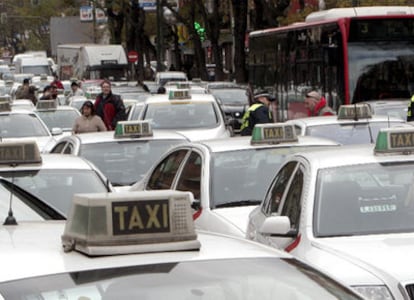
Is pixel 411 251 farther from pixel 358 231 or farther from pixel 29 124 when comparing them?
pixel 29 124

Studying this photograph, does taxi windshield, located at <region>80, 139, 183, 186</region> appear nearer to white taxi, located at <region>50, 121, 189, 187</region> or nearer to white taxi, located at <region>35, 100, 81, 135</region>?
white taxi, located at <region>50, 121, 189, 187</region>

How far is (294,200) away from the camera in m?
7.93

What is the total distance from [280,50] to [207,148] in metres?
17.5

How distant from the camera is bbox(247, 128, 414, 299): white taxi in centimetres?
685

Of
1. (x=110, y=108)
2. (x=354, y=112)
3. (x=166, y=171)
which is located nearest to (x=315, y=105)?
(x=354, y=112)

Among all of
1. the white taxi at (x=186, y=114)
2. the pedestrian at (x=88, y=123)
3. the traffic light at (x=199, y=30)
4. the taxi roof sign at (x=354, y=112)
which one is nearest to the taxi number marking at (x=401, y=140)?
the taxi roof sign at (x=354, y=112)

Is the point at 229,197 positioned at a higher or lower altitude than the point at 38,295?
lower

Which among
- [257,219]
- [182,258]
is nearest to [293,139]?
[257,219]

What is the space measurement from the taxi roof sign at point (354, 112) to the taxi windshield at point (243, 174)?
3.12 meters

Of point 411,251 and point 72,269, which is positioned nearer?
point 72,269

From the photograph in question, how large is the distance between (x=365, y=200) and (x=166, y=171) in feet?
11.8

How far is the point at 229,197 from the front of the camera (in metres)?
9.98

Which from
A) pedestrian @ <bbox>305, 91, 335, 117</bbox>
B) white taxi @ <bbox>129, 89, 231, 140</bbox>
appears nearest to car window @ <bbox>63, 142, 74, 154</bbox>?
pedestrian @ <bbox>305, 91, 335, 117</bbox>

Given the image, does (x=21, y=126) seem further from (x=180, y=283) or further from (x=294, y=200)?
(x=180, y=283)
